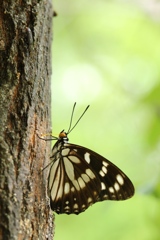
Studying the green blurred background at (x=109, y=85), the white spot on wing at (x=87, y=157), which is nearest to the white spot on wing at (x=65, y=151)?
the white spot on wing at (x=87, y=157)

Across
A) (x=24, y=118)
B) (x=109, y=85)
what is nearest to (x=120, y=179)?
(x=24, y=118)

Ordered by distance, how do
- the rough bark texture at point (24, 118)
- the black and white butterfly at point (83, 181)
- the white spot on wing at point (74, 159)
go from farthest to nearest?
1. the white spot on wing at point (74, 159)
2. the black and white butterfly at point (83, 181)
3. the rough bark texture at point (24, 118)

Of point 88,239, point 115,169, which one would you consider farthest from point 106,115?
point 115,169

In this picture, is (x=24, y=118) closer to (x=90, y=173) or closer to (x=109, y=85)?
(x=90, y=173)

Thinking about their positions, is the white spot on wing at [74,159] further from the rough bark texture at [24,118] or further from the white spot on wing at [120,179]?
the rough bark texture at [24,118]

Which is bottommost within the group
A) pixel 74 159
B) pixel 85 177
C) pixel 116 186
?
pixel 116 186

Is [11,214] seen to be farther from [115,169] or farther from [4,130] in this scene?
[115,169]

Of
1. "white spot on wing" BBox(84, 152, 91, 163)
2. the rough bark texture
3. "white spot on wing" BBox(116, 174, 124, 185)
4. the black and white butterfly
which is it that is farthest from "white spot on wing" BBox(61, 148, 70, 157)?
the rough bark texture
